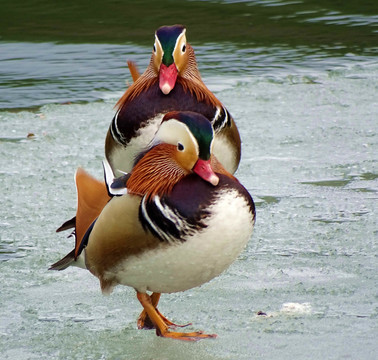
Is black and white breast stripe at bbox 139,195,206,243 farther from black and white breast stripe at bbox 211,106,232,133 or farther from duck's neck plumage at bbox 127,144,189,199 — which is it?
black and white breast stripe at bbox 211,106,232,133

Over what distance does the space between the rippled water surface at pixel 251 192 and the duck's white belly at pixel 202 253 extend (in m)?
0.27

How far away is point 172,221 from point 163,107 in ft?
4.15

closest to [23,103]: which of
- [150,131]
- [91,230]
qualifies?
[150,131]

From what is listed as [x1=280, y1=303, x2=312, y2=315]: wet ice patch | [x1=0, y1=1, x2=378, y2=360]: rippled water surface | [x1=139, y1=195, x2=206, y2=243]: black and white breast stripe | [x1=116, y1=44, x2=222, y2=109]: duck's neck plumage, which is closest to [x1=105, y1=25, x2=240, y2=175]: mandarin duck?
[x1=116, y1=44, x2=222, y2=109]: duck's neck plumage

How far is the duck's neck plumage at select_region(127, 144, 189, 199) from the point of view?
2.98 metres

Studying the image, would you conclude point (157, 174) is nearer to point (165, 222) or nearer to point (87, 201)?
point (165, 222)

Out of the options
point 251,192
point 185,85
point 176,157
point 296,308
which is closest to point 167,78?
point 185,85

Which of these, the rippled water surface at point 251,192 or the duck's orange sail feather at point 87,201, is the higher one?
the duck's orange sail feather at point 87,201

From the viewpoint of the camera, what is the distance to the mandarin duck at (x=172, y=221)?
2.83 m

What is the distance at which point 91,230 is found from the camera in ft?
10.6

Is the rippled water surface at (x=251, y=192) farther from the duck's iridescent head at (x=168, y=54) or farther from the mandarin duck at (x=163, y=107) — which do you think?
the duck's iridescent head at (x=168, y=54)

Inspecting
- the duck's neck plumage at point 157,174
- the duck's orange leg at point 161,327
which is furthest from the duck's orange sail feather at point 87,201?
the duck's orange leg at point 161,327

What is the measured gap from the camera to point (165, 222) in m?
2.85

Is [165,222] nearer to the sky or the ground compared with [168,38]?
nearer to the ground
